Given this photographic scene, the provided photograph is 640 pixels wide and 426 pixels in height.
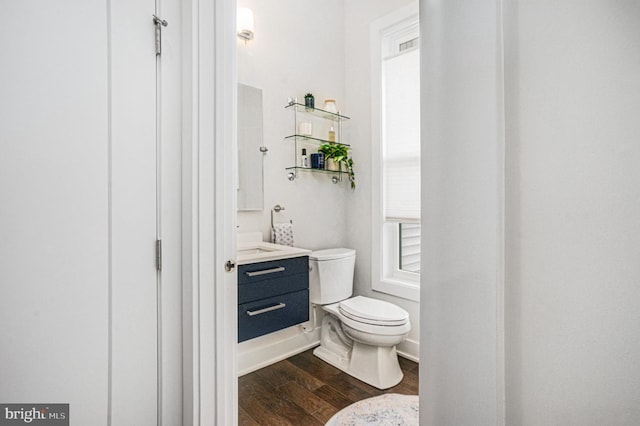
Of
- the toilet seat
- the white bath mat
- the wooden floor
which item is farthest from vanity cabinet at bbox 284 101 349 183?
the white bath mat

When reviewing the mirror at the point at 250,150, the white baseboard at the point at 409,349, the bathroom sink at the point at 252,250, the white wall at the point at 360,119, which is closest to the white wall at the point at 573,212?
the bathroom sink at the point at 252,250

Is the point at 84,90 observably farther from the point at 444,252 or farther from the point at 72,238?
the point at 444,252

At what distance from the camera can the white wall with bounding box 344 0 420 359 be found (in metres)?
2.54

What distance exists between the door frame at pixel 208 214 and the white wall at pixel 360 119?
5.25 ft

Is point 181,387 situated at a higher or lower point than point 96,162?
lower

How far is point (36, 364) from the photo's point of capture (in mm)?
779

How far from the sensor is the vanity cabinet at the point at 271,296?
165cm

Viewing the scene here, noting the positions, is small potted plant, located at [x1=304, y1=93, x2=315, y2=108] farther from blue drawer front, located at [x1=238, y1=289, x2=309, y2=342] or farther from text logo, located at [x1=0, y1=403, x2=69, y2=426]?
text logo, located at [x1=0, y1=403, x2=69, y2=426]

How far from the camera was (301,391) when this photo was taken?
6.01 ft

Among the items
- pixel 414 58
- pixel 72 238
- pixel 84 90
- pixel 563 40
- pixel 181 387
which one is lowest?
pixel 181 387

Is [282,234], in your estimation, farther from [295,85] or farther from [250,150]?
[295,85]

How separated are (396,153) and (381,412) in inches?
67.9

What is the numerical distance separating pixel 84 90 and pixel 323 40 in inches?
84.6

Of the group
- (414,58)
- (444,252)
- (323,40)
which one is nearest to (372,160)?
(414,58)
